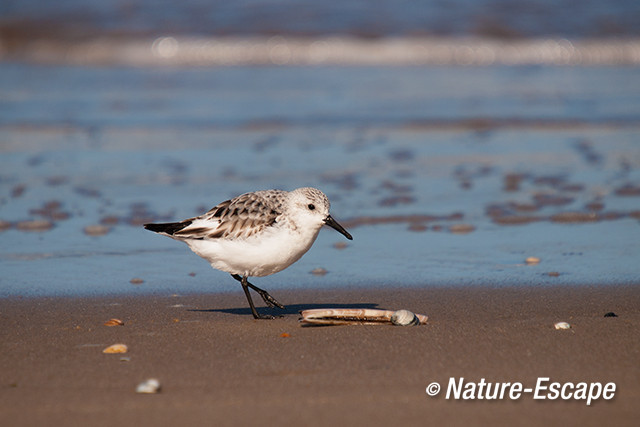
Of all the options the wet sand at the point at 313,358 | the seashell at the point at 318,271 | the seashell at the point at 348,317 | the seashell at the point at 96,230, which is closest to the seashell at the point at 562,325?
the wet sand at the point at 313,358

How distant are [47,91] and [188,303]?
1079cm

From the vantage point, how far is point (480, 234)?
6.89 metres

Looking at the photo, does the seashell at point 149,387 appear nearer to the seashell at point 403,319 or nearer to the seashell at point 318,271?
the seashell at point 403,319

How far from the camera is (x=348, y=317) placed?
185 inches

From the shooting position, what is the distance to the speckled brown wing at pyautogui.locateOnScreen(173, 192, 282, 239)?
5055 mm

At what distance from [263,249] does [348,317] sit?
663mm

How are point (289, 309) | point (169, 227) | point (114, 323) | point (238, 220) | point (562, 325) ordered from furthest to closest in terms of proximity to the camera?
point (289, 309), point (169, 227), point (238, 220), point (114, 323), point (562, 325)

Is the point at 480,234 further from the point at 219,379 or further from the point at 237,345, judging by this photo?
the point at 219,379

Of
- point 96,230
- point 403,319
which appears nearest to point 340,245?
point 96,230

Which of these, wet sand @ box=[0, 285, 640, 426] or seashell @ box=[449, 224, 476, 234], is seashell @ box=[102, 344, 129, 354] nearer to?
wet sand @ box=[0, 285, 640, 426]

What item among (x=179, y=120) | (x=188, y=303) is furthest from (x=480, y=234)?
(x=179, y=120)

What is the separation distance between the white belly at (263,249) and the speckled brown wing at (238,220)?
1.9 inches

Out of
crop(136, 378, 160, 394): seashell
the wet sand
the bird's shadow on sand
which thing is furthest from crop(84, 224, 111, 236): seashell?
crop(136, 378, 160, 394): seashell

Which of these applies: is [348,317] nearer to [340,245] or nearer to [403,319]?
[403,319]
